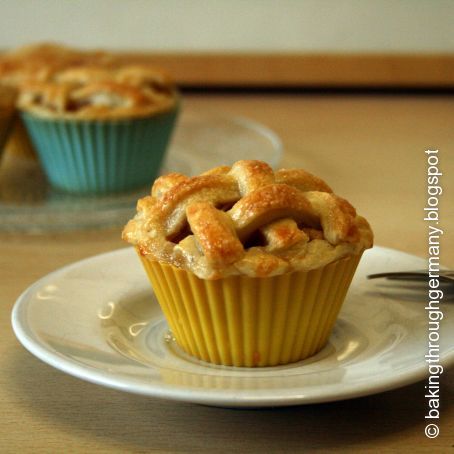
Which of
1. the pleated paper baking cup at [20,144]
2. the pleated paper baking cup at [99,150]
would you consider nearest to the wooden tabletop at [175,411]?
the pleated paper baking cup at [99,150]

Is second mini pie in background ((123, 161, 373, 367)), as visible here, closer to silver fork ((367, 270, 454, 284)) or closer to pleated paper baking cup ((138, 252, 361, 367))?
pleated paper baking cup ((138, 252, 361, 367))

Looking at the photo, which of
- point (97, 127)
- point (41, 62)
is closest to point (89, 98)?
point (97, 127)

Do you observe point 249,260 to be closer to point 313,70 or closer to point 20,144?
point 20,144

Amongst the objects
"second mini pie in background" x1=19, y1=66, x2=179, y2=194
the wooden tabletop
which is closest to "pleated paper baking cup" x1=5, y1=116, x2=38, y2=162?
"second mini pie in background" x1=19, y1=66, x2=179, y2=194

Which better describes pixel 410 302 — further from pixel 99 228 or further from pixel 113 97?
pixel 113 97

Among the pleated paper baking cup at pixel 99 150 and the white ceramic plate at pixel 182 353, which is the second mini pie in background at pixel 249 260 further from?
the pleated paper baking cup at pixel 99 150

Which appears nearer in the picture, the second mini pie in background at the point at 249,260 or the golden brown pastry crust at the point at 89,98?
the second mini pie in background at the point at 249,260
